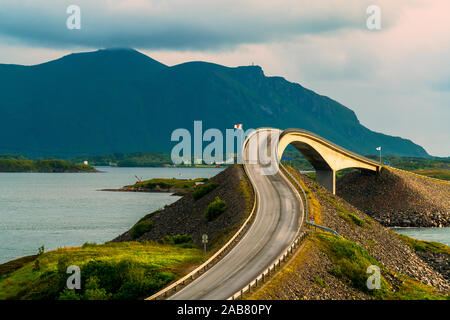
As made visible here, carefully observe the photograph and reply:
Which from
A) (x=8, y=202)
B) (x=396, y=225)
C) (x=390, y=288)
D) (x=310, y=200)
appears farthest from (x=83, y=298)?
(x=8, y=202)

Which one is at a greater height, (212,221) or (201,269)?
(212,221)

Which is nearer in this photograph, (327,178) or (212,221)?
(212,221)

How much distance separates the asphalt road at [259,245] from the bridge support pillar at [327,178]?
142 ft

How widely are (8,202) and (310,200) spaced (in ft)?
387

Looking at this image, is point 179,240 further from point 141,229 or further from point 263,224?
point 141,229

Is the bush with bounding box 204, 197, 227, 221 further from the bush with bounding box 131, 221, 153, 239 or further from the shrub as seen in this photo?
the shrub

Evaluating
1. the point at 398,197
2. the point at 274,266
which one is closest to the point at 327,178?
the point at 398,197

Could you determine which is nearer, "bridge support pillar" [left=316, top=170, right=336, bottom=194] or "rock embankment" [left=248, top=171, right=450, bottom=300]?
"rock embankment" [left=248, top=171, right=450, bottom=300]

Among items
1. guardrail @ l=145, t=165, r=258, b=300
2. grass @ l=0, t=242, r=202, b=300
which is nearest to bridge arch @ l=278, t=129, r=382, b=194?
guardrail @ l=145, t=165, r=258, b=300

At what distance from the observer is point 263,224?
180 feet

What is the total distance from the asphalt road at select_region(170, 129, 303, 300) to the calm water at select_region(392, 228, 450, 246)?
3357cm

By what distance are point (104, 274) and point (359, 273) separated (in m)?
21.2

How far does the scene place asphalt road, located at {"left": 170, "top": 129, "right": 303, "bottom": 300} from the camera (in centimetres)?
3409

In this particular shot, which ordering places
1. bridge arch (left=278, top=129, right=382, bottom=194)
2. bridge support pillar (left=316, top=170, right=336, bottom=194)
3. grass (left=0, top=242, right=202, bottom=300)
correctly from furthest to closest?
bridge support pillar (left=316, top=170, right=336, bottom=194) → bridge arch (left=278, top=129, right=382, bottom=194) → grass (left=0, top=242, right=202, bottom=300)
